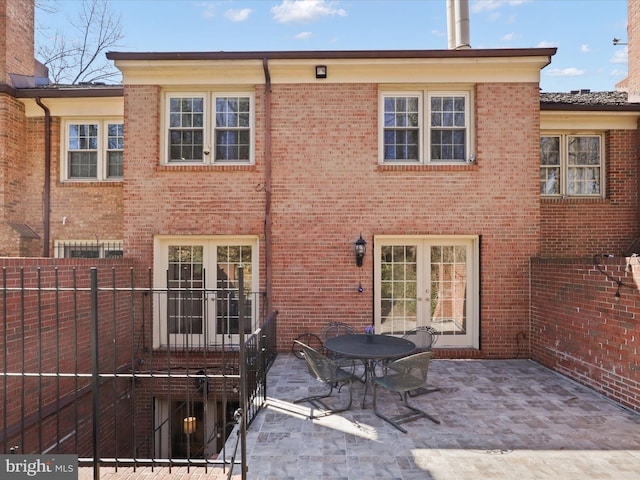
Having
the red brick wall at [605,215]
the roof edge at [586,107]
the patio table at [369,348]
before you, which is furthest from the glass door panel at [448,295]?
the roof edge at [586,107]

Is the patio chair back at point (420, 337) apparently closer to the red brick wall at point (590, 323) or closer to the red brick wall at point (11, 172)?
the red brick wall at point (590, 323)

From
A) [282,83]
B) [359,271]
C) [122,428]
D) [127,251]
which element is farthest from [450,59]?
[122,428]

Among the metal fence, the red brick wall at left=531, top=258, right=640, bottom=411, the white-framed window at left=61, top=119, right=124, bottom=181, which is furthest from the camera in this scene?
the white-framed window at left=61, top=119, right=124, bottom=181

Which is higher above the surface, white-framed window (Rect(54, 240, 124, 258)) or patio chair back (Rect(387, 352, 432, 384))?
white-framed window (Rect(54, 240, 124, 258))

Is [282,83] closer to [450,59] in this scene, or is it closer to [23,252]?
[450,59]

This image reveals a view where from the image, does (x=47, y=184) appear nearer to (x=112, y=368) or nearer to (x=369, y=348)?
(x=112, y=368)

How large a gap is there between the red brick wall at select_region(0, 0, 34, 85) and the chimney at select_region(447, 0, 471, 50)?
1155 centimetres

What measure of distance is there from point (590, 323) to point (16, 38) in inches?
574

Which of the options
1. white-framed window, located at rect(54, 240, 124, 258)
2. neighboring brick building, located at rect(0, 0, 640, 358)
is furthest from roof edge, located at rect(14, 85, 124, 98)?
white-framed window, located at rect(54, 240, 124, 258)

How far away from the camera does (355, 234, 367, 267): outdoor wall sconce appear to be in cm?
755

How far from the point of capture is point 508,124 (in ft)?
25.4

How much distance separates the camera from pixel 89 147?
30.6ft

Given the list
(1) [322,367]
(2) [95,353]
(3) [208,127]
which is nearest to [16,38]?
(3) [208,127]

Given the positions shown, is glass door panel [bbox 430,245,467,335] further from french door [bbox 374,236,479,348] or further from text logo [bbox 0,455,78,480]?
text logo [bbox 0,455,78,480]
